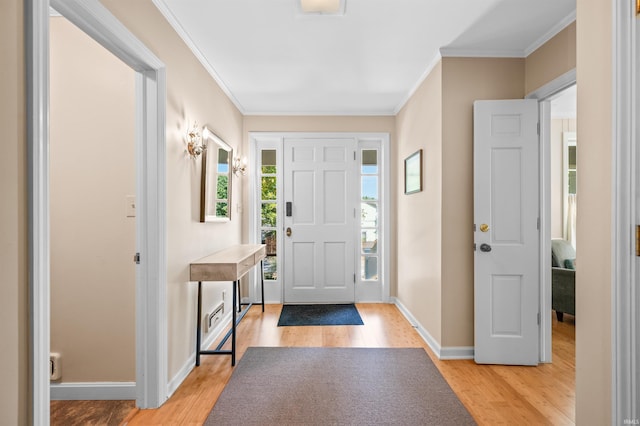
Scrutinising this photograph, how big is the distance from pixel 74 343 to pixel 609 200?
2.91 meters

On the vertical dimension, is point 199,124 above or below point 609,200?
above

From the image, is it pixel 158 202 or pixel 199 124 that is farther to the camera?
pixel 199 124

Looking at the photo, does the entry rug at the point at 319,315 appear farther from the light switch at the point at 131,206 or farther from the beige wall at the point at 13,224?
the beige wall at the point at 13,224

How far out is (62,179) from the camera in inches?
89.4

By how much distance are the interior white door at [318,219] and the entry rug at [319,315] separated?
0.21 m

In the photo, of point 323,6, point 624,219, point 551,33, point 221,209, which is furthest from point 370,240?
point 624,219

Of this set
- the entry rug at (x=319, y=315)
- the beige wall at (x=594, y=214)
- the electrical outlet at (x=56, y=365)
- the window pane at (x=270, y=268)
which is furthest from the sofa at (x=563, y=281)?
the electrical outlet at (x=56, y=365)

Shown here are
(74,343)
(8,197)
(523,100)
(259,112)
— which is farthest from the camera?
(259,112)

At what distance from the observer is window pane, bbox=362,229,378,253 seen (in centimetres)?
473

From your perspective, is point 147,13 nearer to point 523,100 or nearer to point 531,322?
point 523,100

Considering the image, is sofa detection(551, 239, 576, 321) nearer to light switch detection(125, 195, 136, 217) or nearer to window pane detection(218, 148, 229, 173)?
window pane detection(218, 148, 229, 173)

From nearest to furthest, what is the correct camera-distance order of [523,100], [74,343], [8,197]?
[8,197]
[74,343]
[523,100]

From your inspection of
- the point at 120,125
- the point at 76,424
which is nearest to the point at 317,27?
the point at 120,125

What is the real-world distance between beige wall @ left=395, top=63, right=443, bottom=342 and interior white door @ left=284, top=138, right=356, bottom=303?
29.4 inches
